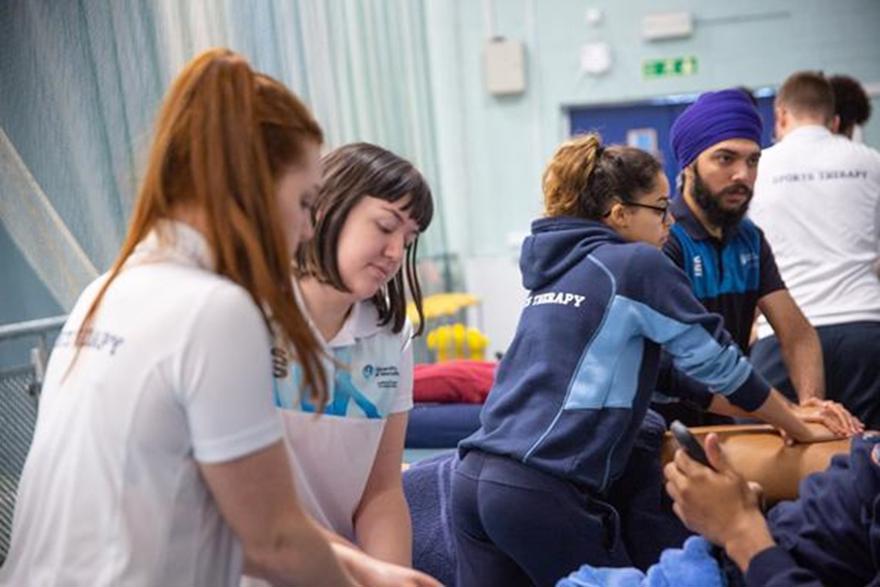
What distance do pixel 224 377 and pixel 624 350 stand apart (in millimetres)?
1050

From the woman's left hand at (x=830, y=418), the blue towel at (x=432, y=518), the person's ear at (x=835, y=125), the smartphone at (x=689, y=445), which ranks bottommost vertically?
the blue towel at (x=432, y=518)

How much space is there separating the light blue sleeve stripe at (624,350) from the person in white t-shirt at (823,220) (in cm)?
113

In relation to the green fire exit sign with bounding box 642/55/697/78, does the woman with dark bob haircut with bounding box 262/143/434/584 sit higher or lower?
lower

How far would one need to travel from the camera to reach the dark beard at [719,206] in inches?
95.9

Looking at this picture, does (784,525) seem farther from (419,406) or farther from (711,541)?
(419,406)

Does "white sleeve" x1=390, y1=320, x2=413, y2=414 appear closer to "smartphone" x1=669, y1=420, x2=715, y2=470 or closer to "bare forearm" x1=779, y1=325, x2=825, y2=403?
"smartphone" x1=669, y1=420, x2=715, y2=470

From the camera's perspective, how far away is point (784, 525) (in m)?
1.57

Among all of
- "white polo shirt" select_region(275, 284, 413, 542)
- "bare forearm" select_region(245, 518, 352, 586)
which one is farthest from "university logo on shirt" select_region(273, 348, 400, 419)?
"bare forearm" select_region(245, 518, 352, 586)

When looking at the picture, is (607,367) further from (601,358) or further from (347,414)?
(347,414)

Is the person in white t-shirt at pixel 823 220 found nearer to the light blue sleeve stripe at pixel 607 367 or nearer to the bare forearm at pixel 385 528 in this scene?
the light blue sleeve stripe at pixel 607 367

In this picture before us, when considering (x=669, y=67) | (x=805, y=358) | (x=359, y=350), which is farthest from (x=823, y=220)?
(x=669, y=67)

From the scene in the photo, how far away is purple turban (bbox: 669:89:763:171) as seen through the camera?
2.51 meters

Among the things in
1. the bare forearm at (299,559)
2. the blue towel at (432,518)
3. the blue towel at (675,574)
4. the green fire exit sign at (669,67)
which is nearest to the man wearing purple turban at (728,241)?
the blue towel at (432,518)

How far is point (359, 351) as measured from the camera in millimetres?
1699
